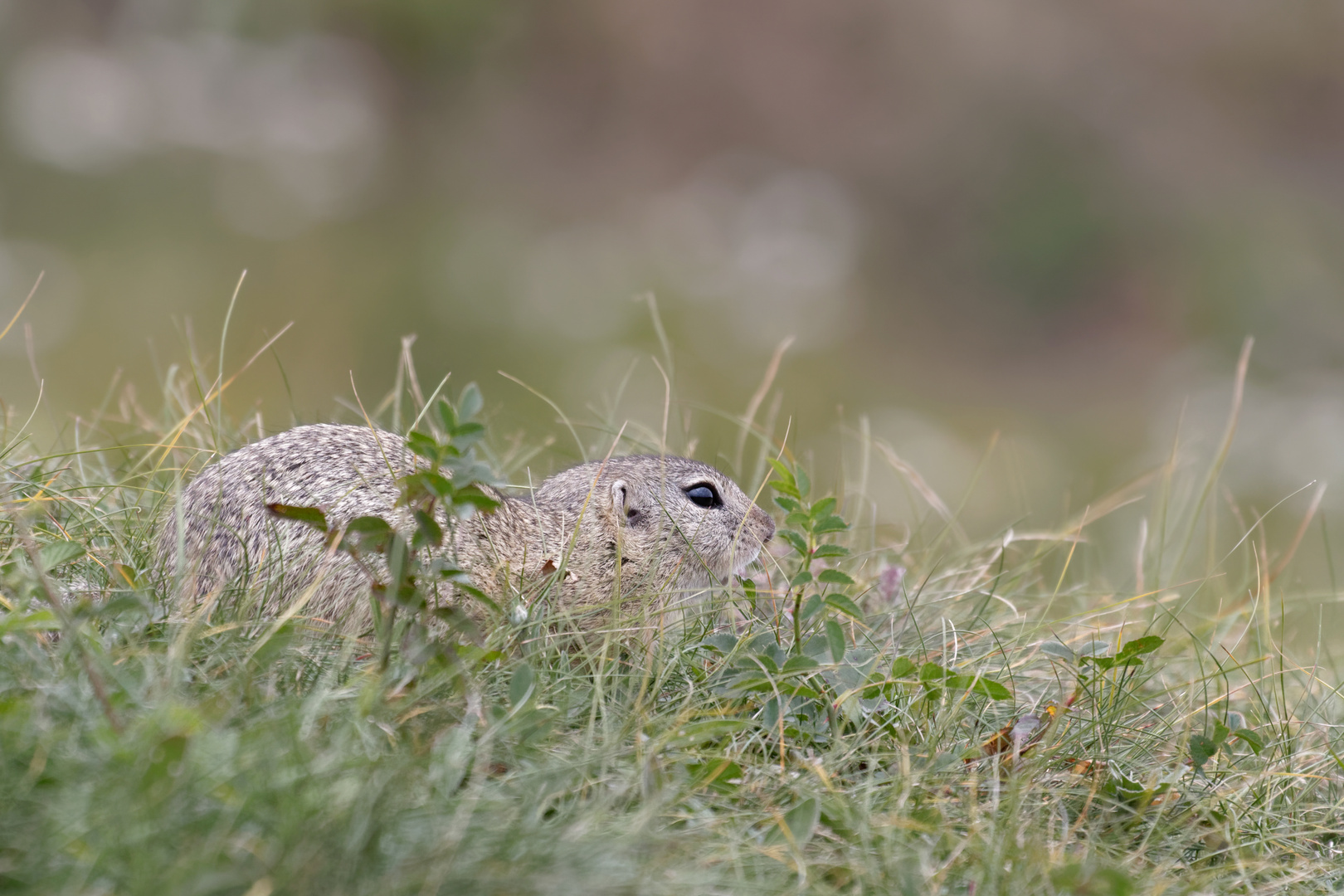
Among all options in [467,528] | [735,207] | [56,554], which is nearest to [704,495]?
[467,528]

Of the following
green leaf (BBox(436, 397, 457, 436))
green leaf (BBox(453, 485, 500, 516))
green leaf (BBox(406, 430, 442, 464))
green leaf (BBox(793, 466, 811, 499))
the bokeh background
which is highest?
green leaf (BBox(436, 397, 457, 436))

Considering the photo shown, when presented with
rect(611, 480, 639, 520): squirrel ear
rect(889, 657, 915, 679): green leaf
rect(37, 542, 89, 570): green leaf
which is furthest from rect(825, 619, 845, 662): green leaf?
rect(37, 542, 89, 570): green leaf

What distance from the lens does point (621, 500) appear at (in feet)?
13.8

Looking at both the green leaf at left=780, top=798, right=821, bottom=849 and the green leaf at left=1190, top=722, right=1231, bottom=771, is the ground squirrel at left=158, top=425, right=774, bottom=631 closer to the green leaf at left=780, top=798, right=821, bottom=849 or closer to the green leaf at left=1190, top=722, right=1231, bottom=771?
the green leaf at left=780, top=798, right=821, bottom=849

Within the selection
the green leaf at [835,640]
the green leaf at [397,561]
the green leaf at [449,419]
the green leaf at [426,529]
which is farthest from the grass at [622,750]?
the green leaf at [449,419]

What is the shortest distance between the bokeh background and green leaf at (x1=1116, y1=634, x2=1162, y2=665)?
629cm

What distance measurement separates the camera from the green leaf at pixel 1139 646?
3.09 metres

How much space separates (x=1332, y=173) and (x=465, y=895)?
1724 cm

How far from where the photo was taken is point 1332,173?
15.9 m

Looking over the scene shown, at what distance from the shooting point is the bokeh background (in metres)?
12.0

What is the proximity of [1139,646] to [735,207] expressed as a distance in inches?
493

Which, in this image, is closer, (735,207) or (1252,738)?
(1252,738)

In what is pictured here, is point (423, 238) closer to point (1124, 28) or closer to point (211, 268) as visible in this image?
point (211, 268)

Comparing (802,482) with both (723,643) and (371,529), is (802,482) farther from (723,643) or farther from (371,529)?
(371,529)
